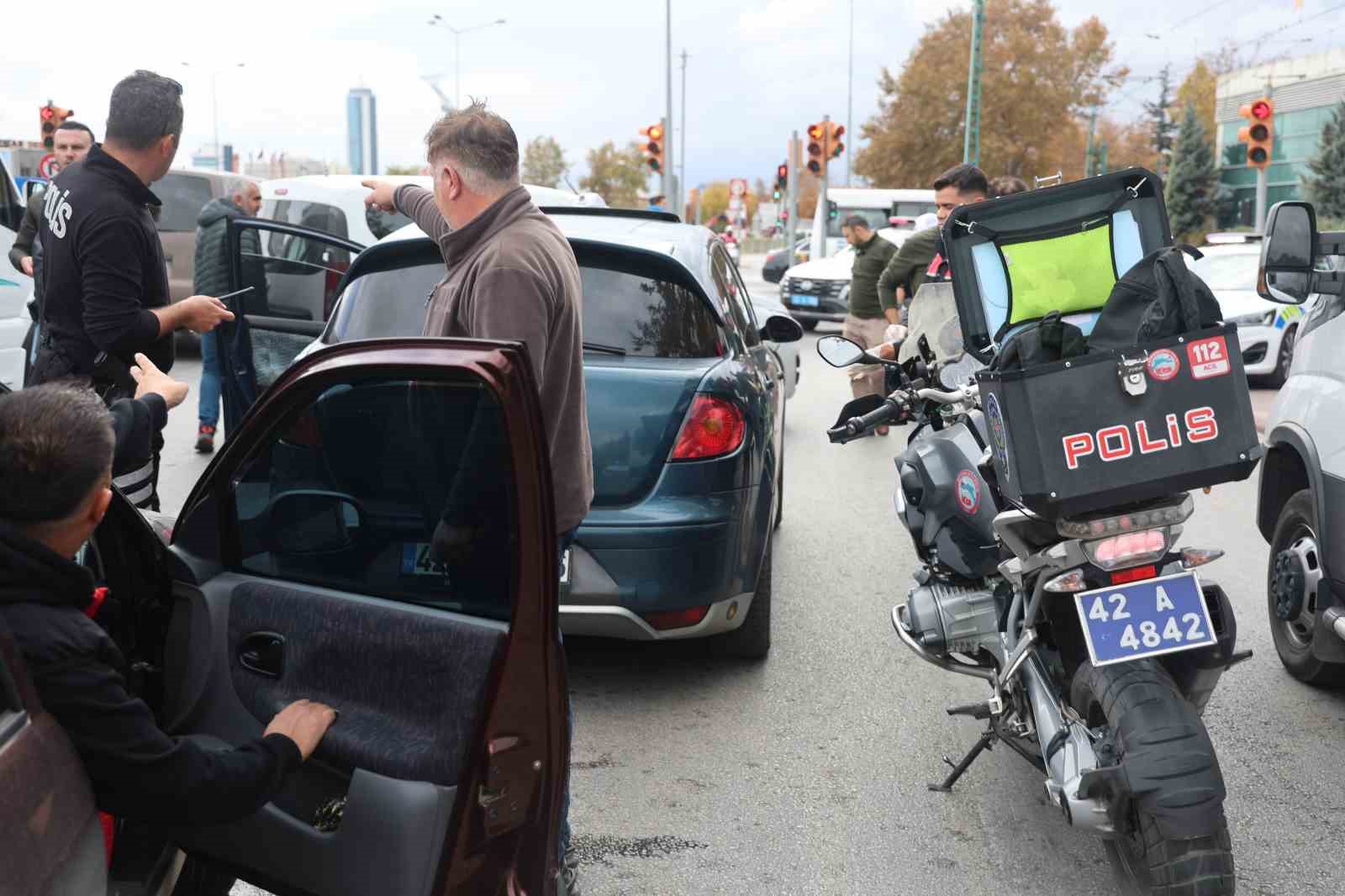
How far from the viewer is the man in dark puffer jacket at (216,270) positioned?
6793 mm

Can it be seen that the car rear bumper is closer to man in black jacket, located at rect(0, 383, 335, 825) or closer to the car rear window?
the car rear window

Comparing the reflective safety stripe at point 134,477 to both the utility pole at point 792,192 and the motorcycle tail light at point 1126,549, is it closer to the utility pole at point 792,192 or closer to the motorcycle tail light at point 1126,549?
the motorcycle tail light at point 1126,549

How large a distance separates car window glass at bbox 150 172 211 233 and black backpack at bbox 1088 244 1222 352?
14.0 metres

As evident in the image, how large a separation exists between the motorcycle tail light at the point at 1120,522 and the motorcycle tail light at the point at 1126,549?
15 mm

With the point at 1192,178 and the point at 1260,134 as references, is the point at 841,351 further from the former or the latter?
the point at 1192,178

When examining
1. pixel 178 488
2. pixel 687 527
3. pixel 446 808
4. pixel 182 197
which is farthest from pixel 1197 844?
pixel 182 197

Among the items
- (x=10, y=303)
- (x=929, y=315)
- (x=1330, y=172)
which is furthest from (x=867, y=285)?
(x=1330, y=172)

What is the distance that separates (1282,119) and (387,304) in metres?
66.8

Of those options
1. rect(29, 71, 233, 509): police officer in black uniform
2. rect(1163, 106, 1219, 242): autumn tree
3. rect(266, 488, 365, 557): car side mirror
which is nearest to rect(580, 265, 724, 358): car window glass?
rect(29, 71, 233, 509): police officer in black uniform

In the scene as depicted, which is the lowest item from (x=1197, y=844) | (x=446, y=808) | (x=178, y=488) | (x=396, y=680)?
(x=178, y=488)

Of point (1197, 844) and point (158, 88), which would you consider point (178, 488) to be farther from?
point (1197, 844)

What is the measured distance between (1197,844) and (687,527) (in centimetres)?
198

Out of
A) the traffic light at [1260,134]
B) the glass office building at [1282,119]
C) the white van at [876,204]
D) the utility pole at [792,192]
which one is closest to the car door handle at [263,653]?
the traffic light at [1260,134]

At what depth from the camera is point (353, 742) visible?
2355 millimetres
